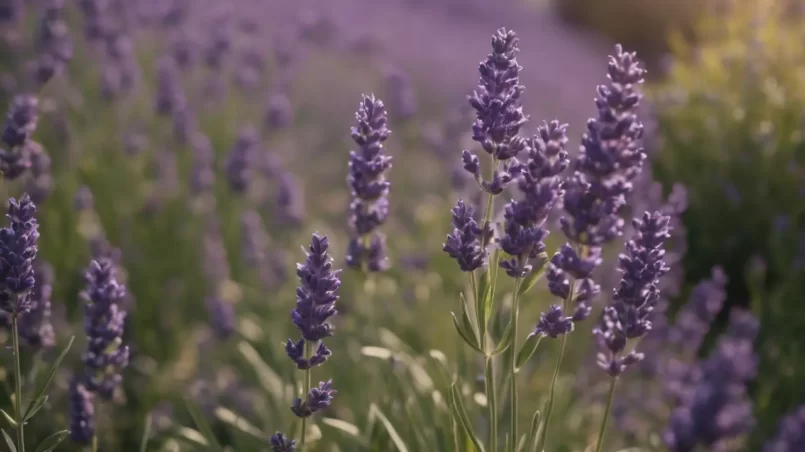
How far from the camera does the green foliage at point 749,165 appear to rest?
10.9ft

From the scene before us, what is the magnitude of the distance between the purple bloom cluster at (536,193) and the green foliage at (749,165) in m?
2.05

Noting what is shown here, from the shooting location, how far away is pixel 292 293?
11.6ft

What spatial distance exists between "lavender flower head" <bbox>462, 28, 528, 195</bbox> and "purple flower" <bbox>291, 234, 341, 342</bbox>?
39cm

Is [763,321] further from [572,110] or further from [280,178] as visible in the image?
[572,110]

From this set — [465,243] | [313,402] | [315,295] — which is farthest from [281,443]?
[465,243]

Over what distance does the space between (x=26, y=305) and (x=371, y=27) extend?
20.0ft

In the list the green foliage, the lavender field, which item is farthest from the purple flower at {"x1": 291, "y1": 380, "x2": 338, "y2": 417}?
the green foliage

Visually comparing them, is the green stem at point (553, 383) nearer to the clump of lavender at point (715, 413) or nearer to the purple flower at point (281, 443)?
the clump of lavender at point (715, 413)

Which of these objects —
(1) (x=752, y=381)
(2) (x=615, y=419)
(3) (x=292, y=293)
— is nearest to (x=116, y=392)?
(3) (x=292, y=293)

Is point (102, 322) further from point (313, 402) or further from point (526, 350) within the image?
point (526, 350)

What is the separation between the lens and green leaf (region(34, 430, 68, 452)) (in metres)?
1.59

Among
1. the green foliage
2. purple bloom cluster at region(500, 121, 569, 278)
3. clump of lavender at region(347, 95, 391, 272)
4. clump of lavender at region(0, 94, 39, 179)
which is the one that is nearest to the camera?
purple bloom cluster at region(500, 121, 569, 278)

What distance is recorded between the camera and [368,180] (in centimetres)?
180

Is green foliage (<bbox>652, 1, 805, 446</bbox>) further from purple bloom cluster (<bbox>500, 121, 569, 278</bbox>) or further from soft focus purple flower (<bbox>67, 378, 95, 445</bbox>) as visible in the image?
soft focus purple flower (<bbox>67, 378, 95, 445</bbox>)
